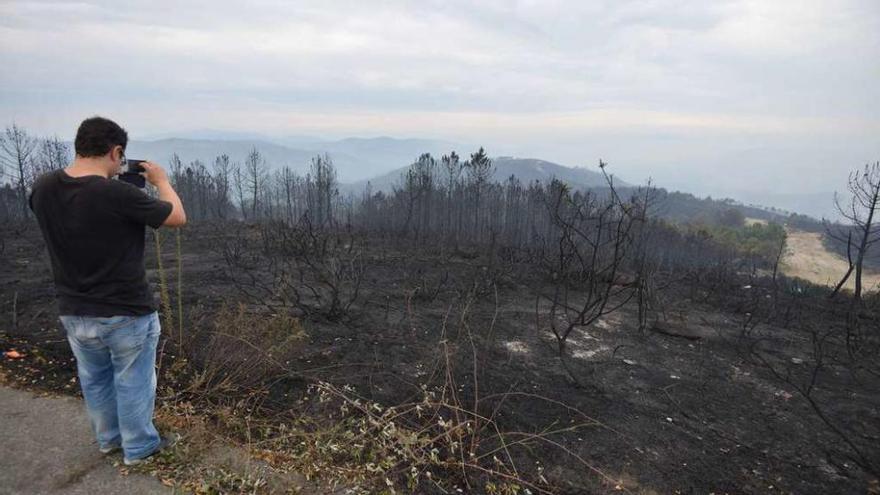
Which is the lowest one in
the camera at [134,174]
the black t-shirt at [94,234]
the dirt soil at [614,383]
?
the dirt soil at [614,383]

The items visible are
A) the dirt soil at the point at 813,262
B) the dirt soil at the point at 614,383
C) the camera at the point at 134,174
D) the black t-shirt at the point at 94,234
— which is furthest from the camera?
the dirt soil at the point at 813,262

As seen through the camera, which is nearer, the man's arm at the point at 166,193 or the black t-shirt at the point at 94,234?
the black t-shirt at the point at 94,234

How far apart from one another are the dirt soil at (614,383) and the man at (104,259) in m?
1.46

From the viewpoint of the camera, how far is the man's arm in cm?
241

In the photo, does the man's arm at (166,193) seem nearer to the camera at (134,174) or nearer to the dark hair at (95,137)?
the camera at (134,174)

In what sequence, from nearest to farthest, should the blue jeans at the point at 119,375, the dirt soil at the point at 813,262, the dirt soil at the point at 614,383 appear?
the blue jeans at the point at 119,375 < the dirt soil at the point at 614,383 < the dirt soil at the point at 813,262

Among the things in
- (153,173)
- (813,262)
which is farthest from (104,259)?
(813,262)

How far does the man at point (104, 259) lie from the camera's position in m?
2.27

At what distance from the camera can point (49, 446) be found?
2.82 metres

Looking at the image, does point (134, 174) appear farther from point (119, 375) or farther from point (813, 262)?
point (813, 262)

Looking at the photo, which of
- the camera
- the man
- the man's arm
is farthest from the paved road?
A: the camera

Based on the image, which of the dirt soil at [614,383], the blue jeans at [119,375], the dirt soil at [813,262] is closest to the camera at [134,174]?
the blue jeans at [119,375]

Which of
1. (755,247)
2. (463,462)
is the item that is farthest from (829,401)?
(755,247)

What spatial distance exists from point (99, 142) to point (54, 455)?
192 cm
